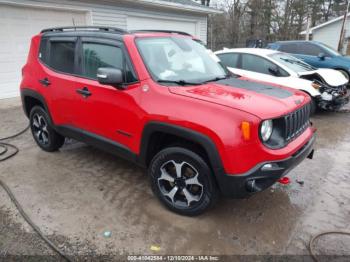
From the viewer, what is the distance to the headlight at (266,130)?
2656 mm

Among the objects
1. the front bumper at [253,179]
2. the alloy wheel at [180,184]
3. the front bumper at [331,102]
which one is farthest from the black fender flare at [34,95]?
the front bumper at [331,102]

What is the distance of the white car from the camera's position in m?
6.71

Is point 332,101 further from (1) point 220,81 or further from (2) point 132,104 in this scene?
(2) point 132,104

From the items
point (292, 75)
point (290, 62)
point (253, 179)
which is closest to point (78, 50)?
point (253, 179)

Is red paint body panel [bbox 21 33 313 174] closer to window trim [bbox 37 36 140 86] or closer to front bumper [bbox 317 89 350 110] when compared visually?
window trim [bbox 37 36 140 86]

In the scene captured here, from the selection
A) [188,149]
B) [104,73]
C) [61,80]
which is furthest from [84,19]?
[188,149]

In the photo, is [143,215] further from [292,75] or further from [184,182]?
[292,75]

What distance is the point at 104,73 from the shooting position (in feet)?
10.3

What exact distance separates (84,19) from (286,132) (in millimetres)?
9393

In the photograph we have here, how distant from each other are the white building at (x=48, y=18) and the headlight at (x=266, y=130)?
5672 millimetres

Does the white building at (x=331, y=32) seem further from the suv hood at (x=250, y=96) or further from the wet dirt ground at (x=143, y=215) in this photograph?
the suv hood at (x=250, y=96)

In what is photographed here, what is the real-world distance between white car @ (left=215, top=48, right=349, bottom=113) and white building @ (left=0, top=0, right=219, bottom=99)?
4.25 m

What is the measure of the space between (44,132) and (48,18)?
5919mm

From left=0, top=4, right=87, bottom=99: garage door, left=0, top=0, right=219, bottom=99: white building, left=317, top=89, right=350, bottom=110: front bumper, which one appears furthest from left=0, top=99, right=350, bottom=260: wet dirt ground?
left=0, top=4, right=87, bottom=99: garage door
